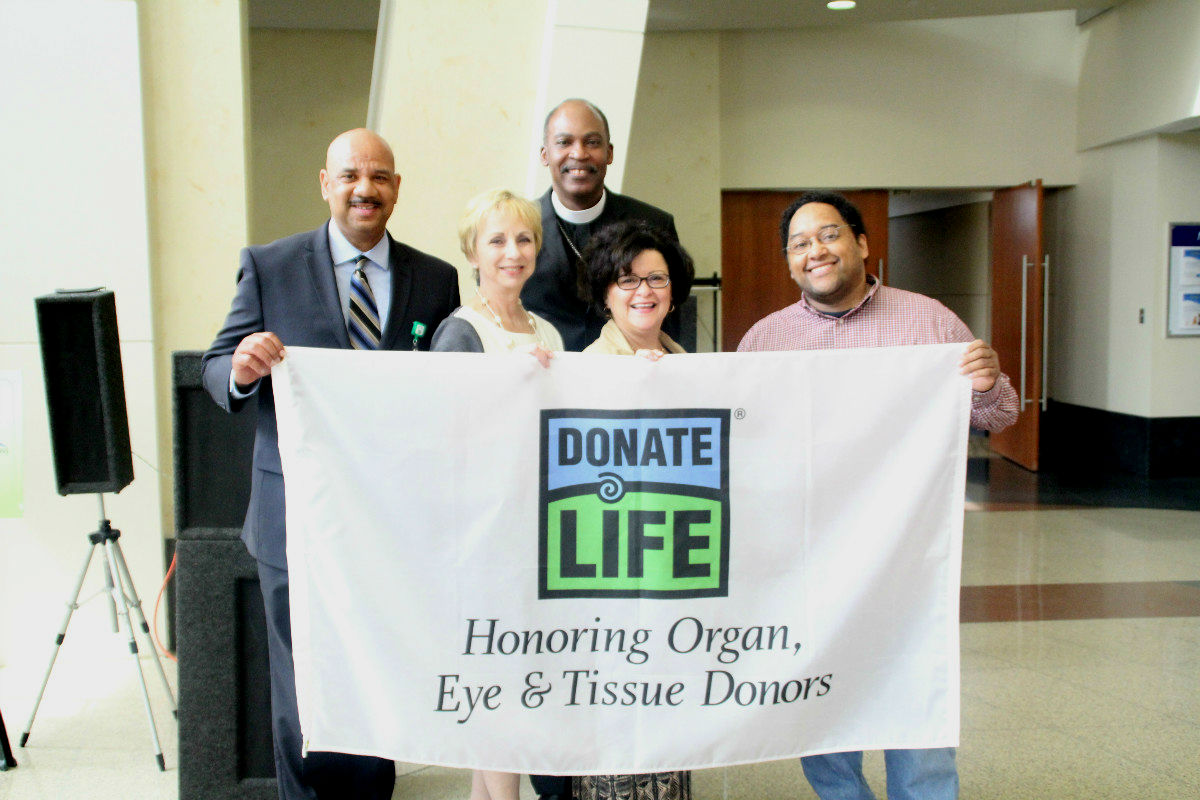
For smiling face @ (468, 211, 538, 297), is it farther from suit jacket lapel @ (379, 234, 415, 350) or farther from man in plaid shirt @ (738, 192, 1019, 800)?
man in plaid shirt @ (738, 192, 1019, 800)

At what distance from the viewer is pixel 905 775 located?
2086 millimetres

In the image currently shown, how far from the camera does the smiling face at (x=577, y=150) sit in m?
2.55

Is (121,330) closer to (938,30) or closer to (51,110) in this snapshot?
(51,110)

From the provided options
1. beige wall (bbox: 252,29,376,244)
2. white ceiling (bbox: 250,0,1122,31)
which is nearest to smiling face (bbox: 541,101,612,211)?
white ceiling (bbox: 250,0,1122,31)

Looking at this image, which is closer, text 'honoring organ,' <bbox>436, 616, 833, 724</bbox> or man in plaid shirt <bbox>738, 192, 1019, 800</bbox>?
text 'honoring organ,' <bbox>436, 616, 833, 724</bbox>

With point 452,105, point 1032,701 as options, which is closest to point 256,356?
point 452,105

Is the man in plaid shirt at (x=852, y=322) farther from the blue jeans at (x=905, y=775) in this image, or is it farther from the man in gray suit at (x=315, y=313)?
the man in gray suit at (x=315, y=313)

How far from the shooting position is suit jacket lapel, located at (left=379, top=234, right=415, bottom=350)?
216 centimetres

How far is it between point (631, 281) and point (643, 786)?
1035 mm

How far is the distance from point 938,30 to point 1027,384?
9.64 ft

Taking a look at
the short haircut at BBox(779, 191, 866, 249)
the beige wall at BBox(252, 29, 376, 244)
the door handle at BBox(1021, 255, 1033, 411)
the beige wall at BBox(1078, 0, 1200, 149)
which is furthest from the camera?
the door handle at BBox(1021, 255, 1033, 411)

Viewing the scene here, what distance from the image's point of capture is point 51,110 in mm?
3604

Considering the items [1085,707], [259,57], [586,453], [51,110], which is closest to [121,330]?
[51,110]

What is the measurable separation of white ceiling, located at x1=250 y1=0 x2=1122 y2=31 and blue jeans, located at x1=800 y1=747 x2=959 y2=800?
5.64 metres
